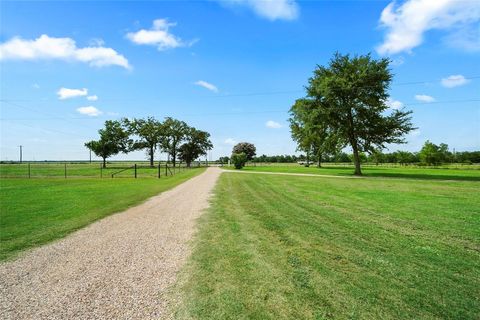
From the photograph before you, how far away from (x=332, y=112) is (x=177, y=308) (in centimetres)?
3070

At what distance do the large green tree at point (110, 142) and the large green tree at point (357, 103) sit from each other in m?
55.3

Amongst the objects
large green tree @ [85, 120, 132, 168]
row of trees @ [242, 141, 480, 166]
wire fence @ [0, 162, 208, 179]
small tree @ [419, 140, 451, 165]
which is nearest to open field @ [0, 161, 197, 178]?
wire fence @ [0, 162, 208, 179]

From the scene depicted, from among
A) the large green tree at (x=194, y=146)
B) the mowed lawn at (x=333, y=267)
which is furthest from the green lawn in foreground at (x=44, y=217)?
the large green tree at (x=194, y=146)

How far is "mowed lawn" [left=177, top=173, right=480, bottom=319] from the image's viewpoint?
11.3 ft

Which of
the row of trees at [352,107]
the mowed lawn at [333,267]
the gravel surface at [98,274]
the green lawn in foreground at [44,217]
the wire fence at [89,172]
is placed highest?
the row of trees at [352,107]

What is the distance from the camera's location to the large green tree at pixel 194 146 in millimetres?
80062

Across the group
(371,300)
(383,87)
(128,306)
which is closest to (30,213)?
(128,306)

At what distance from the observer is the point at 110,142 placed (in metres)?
72.7

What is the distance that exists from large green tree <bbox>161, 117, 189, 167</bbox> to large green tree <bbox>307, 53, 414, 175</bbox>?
48.0 meters

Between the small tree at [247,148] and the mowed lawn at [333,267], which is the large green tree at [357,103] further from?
the small tree at [247,148]

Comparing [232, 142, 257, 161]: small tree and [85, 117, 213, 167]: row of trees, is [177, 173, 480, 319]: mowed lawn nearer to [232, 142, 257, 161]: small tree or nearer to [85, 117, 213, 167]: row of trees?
[85, 117, 213, 167]: row of trees

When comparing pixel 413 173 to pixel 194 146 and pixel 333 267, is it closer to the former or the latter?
pixel 333 267

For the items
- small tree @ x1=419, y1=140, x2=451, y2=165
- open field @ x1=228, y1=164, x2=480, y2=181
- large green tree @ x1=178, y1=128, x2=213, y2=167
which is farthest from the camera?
large green tree @ x1=178, y1=128, x2=213, y2=167

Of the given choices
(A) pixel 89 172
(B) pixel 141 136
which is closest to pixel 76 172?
(A) pixel 89 172
